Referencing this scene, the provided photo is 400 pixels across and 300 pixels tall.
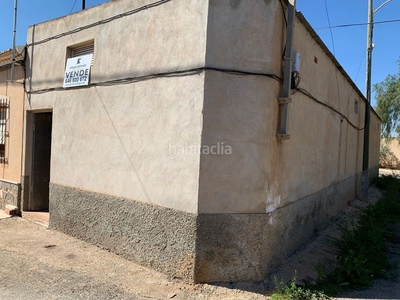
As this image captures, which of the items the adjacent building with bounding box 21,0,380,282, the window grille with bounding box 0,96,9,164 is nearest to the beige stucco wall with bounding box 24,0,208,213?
the adjacent building with bounding box 21,0,380,282

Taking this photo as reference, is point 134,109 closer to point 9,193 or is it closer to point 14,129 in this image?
point 14,129

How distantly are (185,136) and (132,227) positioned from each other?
1.65m

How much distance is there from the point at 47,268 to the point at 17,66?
513 cm

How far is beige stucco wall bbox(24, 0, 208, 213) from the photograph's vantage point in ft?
13.4

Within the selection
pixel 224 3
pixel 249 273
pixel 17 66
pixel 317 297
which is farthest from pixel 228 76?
pixel 17 66

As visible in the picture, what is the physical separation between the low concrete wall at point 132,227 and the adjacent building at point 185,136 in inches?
0.7

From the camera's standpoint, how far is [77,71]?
577 centimetres

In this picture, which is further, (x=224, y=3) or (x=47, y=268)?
(x=47, y=268)

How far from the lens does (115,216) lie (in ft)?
16.1

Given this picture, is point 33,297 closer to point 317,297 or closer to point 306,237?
point 317,297

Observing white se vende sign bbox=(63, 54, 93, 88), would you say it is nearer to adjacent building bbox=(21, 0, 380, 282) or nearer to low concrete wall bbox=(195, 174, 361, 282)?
adjacent building bbox=(21, 0, 380, 282)

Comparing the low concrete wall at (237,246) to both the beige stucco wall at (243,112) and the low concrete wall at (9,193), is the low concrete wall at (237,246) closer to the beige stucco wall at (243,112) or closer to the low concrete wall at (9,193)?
the beige stucco wall at (243,112)

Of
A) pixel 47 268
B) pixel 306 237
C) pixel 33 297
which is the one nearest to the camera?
pixel 33 297

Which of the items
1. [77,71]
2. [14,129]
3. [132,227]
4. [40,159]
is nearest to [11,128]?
[14,129]
